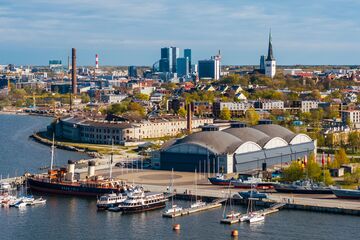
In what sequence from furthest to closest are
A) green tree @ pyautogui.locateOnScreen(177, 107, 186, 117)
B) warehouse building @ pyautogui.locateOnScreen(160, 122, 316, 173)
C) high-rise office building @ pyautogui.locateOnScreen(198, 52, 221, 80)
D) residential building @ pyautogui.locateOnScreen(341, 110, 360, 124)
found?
high-rise office building @ pyautogui.locateOnScreen(198, 52, 221, 80)
green tree @ pyautogui.locateOnScreen(177, 107, 186, 117)
residential building @ pyautogui.locateOnScreen(341, 110, 360, 124)
warehouse building @ pyautogui.locateOnScreen(160, 122, 316, 173)

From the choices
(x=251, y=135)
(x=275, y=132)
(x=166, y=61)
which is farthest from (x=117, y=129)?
(x=166, y=61)

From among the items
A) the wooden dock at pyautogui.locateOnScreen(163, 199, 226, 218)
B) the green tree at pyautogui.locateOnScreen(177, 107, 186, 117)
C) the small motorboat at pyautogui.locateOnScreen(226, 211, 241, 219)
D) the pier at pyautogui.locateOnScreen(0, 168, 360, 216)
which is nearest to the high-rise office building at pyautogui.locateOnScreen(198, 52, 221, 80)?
the green tree at pyautogui.locateOnScreen(177, 107, 186, 117)

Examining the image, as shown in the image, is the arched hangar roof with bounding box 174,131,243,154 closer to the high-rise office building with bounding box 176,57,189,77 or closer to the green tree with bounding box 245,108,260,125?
the green tree with bounding box 245,108,260,125

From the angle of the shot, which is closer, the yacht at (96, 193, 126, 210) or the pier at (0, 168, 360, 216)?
the pier at (0, 168, 360, 216)

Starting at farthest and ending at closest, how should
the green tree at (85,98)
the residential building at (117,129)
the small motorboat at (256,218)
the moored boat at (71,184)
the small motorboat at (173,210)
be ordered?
the green tree at (85,98), the residential building at (117,129), the moored boat at (71,184), the small motorboat at (173,210), the small motorboat at (256,218)

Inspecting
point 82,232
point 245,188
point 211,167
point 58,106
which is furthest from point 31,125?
point 82,232

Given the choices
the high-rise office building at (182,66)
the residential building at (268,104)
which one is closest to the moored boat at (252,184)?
the residential building at (268,104)

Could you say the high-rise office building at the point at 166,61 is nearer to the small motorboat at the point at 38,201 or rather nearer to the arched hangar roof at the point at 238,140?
the arched hangar roof at the point at 238,140
